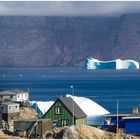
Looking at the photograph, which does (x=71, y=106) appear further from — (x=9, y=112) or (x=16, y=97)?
(x=16, y=97)

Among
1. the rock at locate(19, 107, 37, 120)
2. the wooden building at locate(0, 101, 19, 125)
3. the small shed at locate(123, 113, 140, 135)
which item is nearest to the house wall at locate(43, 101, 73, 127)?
the small shed at locate(123, 113, 140, 135)

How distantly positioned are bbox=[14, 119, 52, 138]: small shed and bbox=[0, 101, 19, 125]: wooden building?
6.92 meters

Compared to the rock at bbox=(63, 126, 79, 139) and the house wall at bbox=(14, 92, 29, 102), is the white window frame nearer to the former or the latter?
the rock at bbox=(63, 126, 79, 139)

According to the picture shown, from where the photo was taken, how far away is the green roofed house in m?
36.3

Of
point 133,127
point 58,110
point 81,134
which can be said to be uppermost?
point 58,110

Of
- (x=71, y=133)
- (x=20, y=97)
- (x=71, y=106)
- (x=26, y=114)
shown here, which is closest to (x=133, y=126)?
(x=71, y=106)

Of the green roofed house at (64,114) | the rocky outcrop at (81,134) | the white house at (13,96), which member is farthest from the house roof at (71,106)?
the white house at (13,96)

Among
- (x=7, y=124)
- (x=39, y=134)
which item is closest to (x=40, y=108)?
(x=7, y=124)

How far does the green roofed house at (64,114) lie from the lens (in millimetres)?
36281

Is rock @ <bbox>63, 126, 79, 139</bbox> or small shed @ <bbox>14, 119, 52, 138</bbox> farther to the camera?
small shed @ <bbox>14, 119, 52, 138</bbox>

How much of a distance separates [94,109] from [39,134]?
57.5ft

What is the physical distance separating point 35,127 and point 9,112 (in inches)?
391

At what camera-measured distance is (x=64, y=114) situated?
119 feet

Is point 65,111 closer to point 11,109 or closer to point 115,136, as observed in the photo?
point 115,136
